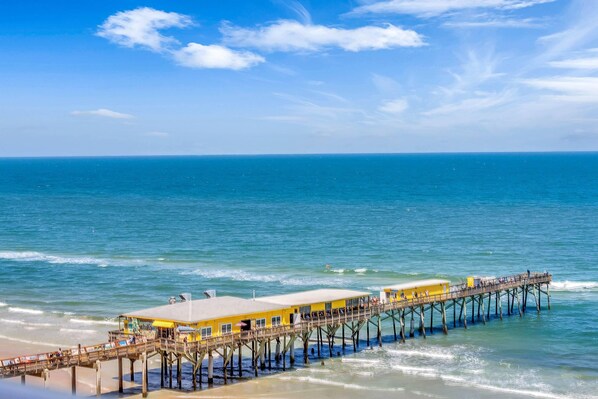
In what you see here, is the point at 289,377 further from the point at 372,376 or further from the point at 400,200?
the point at 400,200

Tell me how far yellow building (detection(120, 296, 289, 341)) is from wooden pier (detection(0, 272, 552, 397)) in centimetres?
65

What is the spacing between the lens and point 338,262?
95.6m

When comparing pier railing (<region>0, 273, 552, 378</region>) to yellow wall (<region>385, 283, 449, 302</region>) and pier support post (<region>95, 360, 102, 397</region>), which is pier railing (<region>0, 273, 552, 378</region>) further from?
yellow wall (<region>385, 283, 449, 302</region>)

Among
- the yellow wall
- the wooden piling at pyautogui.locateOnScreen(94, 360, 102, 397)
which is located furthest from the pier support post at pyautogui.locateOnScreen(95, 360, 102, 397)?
the yellow wall

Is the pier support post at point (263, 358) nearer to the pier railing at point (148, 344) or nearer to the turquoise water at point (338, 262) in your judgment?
the pier railing at point (148, 344)

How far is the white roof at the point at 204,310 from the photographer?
4534 cm

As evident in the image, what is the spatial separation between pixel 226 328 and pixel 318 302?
8840 millimetres

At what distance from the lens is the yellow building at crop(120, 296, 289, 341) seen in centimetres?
4478

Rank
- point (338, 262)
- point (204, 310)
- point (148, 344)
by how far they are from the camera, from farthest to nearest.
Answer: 1. point (338, 262)
2. point (204, 310)
3. point (148, 344)

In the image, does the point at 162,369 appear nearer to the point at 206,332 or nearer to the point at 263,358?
the point at 206,332

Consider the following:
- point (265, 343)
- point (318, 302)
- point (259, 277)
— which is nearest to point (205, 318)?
point (265, 343)

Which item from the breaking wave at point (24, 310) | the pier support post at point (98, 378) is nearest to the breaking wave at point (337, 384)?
the pier support post at point (98, 378)

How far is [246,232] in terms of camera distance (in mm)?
123312

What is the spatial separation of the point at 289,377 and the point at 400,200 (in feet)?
463
